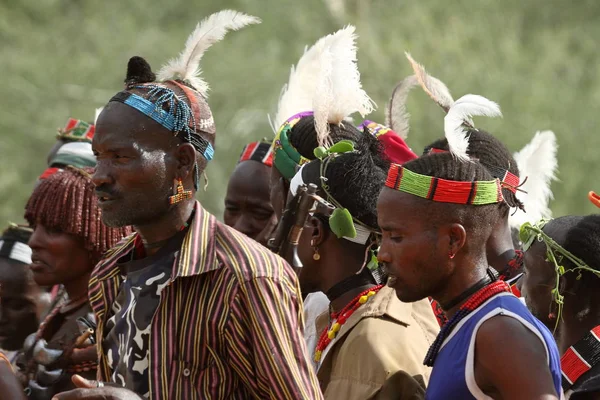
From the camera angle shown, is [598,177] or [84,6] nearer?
[598,177]

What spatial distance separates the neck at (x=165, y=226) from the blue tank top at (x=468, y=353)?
1.10 meters

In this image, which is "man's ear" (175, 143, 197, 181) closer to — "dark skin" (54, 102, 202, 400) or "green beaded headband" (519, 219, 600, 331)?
"dark skin" (54, 102, 202, 400)

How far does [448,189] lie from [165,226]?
109cm

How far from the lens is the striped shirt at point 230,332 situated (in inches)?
143

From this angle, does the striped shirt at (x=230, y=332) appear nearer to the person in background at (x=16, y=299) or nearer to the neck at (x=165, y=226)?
the neck at (x=165, y=226)

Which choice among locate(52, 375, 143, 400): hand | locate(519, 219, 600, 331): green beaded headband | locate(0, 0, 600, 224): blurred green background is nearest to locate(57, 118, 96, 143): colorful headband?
locate(519, 219, 600, 331): green beaded headband

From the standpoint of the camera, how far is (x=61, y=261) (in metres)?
5.70

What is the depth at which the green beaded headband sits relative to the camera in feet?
15.1

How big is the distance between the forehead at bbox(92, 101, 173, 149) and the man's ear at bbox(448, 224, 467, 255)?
1127 mm

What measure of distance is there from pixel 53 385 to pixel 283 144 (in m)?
1.68

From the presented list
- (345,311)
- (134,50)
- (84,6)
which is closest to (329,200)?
(345,311)

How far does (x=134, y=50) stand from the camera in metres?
17.4

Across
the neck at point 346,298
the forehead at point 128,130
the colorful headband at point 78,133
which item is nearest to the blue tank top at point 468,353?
the neck at point 346,298

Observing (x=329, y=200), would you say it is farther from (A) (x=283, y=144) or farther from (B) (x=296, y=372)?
(B) (x=296, y=372)
